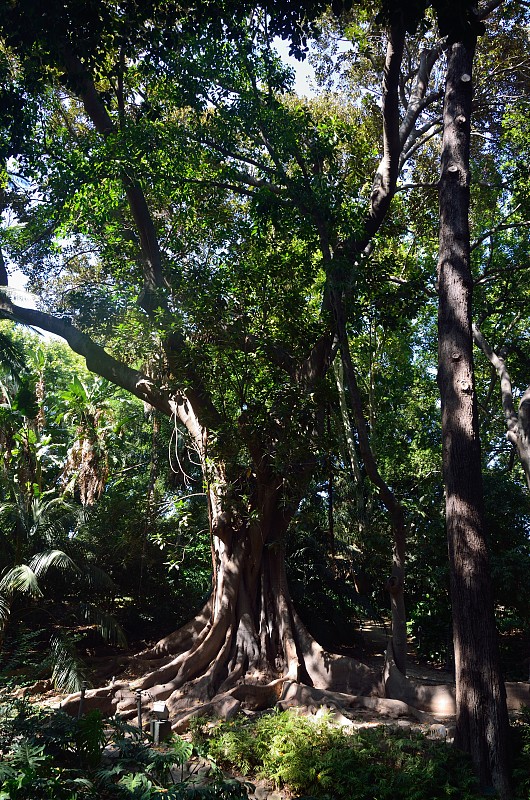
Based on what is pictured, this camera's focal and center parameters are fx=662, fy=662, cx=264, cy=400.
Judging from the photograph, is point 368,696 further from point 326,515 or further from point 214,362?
point 326,515

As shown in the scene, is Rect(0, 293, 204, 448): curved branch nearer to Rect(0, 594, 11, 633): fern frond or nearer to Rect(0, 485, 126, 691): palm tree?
Rect(0, 485, 126, 691): palm tree

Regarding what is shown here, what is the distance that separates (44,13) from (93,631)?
1099cm

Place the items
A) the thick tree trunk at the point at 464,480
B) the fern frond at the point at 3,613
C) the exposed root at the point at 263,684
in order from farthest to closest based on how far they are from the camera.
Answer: the fern frond at the point at 3,613, the exposed root at the point at 263,684, the thick tree trunk at the point at 464,480

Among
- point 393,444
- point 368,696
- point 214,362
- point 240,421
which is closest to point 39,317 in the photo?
point 214,362

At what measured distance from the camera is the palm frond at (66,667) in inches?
375

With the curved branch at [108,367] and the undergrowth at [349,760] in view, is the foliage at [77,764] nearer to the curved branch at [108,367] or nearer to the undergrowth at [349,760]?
the undergrowth at [349,760]

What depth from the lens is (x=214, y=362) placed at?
10.4 metres

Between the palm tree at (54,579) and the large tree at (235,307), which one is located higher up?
the large tree at (235,307)

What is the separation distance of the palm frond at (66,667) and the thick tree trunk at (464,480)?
5647 millimetres

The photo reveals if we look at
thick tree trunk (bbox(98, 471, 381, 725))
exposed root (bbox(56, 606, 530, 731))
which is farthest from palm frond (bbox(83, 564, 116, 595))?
exposed root (bbox(56, 606, 530, 731))

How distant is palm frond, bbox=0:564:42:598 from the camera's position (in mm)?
9992

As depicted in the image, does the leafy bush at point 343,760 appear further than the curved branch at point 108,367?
No

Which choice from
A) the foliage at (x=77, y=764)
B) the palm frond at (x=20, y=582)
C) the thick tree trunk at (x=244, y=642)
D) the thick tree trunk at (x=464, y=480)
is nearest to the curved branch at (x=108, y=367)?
the thick tree trunk at (x=244, y=642)

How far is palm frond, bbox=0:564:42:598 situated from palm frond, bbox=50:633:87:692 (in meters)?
0.84
